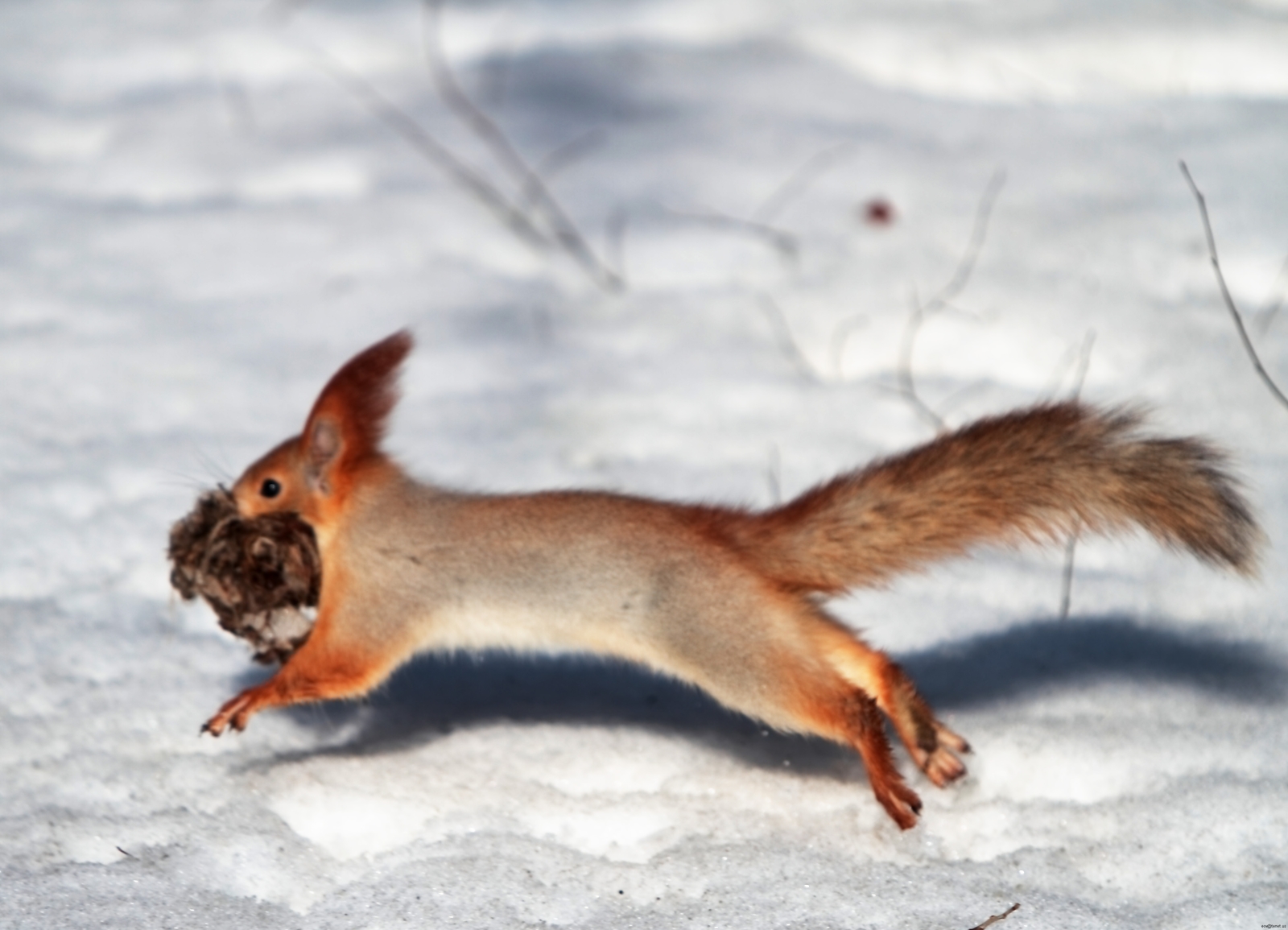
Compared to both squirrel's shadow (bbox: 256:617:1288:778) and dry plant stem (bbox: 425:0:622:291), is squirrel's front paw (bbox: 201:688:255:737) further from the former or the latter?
dry plant stem (bbox: 425:0:622:291)

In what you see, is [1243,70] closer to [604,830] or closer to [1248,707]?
[1248,707]

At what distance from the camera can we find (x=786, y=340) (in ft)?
14.4

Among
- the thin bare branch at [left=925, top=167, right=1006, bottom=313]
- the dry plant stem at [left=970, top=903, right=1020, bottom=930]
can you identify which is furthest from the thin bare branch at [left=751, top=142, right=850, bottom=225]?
the dry plant stem at [left=970, top=903, right=1020, bottom=930]

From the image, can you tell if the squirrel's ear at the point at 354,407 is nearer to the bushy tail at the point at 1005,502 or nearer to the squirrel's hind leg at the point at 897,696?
the bushy tail at the point at 1005,502

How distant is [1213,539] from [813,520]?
743 mm

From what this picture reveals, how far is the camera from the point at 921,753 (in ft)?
8.35

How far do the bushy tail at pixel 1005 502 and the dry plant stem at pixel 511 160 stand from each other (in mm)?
2239

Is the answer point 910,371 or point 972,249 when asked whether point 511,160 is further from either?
point 910,371

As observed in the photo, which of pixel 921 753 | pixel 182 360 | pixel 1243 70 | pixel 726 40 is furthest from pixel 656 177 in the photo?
pixel 921 753

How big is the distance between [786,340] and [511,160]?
61.2 inches

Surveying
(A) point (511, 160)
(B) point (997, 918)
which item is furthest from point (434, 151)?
(B) point (997, 918)

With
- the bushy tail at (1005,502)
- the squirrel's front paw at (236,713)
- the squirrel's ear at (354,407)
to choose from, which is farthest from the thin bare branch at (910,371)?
the squirrel's front paw at (236,713)

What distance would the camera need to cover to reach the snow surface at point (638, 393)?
2.50 meters

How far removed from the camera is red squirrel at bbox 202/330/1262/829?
251 cm
